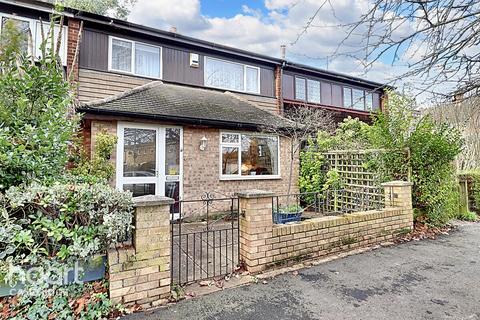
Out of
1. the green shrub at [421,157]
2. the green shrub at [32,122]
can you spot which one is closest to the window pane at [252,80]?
the green shrub at [421,157]

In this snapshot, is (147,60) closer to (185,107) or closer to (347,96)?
(185,107)

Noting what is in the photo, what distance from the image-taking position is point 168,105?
25.2ft

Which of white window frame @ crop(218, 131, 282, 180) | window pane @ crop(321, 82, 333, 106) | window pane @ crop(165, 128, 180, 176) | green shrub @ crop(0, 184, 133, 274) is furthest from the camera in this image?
window pane @ crop(321, 82, 333, 106)

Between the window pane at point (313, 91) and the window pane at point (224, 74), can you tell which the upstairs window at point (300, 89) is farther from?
the window pane at point (224, 74)

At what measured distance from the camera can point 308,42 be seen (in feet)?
8.94

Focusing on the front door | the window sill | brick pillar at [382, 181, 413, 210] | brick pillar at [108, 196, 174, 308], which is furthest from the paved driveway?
Answer: the window sill

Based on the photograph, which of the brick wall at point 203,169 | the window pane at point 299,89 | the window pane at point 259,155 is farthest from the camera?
the window pane at point 299,89

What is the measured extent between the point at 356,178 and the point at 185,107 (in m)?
5.34

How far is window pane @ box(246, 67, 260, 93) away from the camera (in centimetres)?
1086

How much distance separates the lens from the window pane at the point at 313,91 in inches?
529

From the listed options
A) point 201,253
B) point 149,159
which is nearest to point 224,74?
point 149,159

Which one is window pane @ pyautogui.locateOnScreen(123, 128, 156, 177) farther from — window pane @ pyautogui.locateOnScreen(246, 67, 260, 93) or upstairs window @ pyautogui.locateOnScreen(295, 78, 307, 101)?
upstairs window @ pyautogui.locateOnScreen(295, 78, 307, 101)

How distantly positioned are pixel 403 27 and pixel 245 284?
3328 millimetres

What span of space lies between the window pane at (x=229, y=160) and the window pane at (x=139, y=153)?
2.15 meters
